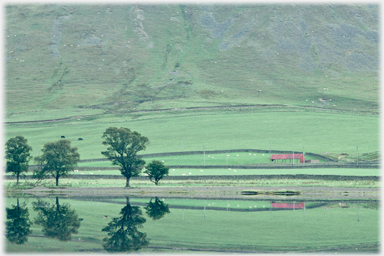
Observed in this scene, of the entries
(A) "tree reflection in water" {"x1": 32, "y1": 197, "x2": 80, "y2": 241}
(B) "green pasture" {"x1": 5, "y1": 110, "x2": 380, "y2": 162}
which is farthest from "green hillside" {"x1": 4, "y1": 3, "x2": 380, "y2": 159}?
(A) "tree reflection in water" {"x1": 32, "y1": 197, "x2": 80, "y2": 241}

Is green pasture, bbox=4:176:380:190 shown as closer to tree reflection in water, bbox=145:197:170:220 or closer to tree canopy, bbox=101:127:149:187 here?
tree canopy, bbox=101:127:149:187

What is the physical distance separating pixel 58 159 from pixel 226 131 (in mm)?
58462

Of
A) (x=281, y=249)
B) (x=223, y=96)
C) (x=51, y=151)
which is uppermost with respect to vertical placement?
(x=223, y=96)

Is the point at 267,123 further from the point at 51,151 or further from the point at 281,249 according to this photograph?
the point at 281,249

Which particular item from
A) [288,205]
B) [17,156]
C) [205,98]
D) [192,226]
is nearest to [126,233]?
[192,226]

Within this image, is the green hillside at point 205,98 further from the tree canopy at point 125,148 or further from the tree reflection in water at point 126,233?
the tree reflection in water at point 126,233

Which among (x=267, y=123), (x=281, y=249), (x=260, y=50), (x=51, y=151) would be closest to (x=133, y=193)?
(x=51, y=151)

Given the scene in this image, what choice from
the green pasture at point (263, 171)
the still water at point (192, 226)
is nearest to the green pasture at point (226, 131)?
the green pasture at point (263, 171)

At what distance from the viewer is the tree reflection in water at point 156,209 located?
48.9m

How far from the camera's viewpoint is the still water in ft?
120

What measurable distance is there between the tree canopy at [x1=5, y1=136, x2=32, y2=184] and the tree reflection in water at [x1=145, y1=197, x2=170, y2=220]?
25170 millimetres

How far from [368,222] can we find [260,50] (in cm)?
16054

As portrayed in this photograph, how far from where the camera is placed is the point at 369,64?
191625 mm

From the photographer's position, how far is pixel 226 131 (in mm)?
124438
